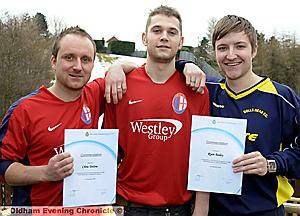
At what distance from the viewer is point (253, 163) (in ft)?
9.55

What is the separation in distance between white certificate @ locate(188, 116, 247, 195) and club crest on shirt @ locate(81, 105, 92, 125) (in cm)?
79

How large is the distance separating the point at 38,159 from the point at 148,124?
847 millimetres

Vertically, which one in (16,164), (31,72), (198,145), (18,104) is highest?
(31,72)

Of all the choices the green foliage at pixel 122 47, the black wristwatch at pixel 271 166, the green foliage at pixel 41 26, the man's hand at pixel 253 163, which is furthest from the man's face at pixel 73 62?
the green foliage at pixel 122 47

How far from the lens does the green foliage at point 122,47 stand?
49003 millimetres

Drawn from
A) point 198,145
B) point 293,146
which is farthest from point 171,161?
point 293,146

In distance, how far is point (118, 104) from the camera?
321 cm

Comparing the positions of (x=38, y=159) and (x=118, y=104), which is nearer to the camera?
(x=38, y=159)

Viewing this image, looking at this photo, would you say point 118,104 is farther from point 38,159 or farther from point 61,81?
point 38,159

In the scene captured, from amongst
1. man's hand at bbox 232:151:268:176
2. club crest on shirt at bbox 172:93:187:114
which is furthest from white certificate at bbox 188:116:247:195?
club crest on shirt at bbox 172:93:187:114

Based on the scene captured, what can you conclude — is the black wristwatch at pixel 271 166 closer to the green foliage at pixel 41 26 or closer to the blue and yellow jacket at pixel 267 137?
the blue and yellow jacket at pixel 267 137

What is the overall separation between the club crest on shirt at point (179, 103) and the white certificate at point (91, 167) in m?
0.50

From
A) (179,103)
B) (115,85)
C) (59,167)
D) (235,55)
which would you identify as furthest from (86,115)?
(235,55)

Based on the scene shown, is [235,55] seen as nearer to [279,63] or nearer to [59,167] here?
[59,167]
